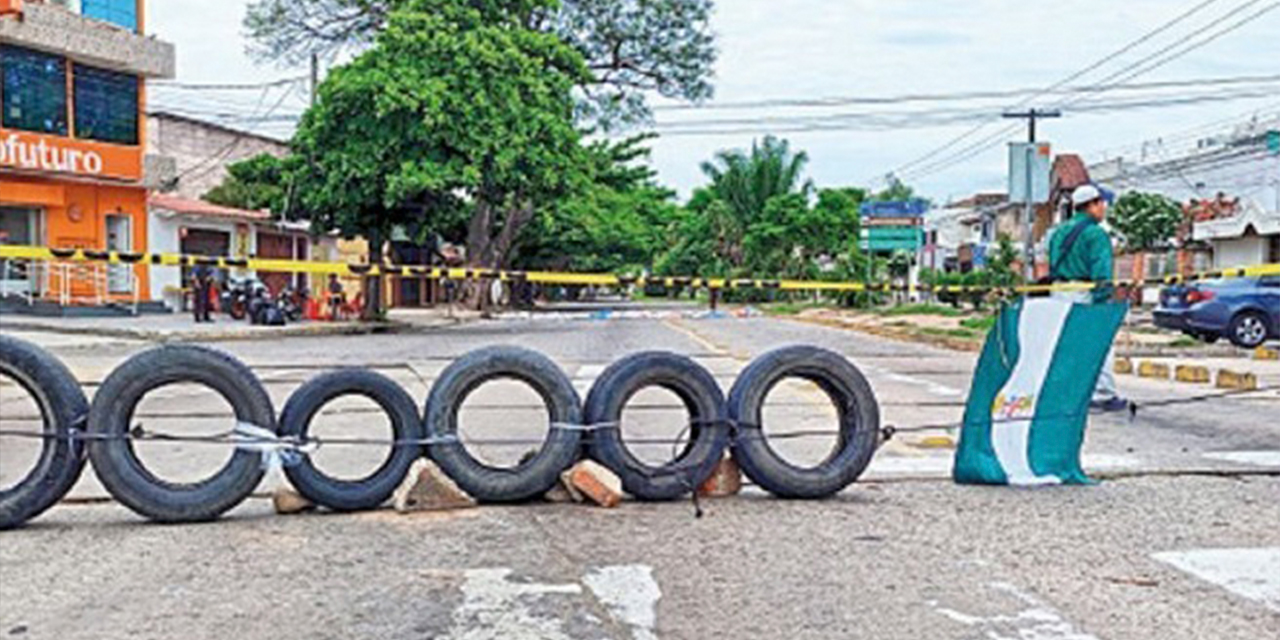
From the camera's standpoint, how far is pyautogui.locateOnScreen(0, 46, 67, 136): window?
92.0 feet

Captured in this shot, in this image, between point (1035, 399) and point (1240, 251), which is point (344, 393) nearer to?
point (1035, 399)

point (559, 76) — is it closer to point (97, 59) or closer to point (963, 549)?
point (97, 59)

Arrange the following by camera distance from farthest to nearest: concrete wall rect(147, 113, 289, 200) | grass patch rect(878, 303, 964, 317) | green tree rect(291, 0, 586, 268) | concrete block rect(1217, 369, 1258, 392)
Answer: concrete wall rect(147, 113, 289, 200) → grass patch rect(878, 303, 964, 317) → green tree rect(291, 0, 586, 268) → concrete block rect(1217, 369, 1258, 392)

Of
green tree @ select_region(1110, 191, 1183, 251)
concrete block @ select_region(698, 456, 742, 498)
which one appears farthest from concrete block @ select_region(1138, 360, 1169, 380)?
green tree @ select_region(1110, 191, 1183, 251)

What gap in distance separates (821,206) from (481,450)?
49.7 metres

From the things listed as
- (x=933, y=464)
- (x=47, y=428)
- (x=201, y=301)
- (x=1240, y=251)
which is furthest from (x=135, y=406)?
(x=1240, y=251)

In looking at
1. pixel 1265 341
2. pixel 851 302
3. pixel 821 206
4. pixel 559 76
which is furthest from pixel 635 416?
pixel 821 206

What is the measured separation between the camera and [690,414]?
6.56 meters

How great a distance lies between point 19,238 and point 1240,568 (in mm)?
30689

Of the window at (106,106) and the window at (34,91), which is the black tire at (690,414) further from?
the window at (106,106)

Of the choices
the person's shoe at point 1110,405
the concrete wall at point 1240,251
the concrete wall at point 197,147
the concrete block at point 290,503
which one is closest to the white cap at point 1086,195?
the person's shoe at point 1110,405

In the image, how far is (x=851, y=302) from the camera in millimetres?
47094

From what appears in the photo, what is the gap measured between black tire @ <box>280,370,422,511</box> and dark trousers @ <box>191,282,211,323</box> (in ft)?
73.9

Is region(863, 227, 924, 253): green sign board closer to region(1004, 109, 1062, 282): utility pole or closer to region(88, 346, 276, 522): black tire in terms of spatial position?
region(1004, 109, 1062, 282): utility pole
